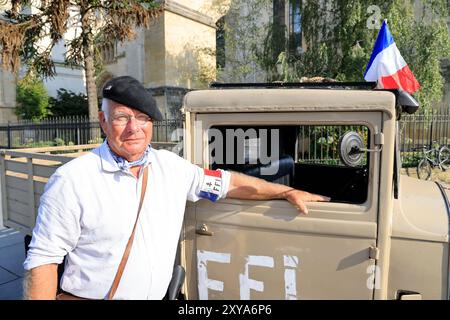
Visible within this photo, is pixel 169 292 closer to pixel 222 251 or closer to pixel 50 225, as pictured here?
pixel 222 251

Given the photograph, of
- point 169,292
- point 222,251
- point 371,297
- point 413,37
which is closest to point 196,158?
point 222,251

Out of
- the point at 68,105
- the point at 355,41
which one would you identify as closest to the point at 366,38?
the point at 355,41

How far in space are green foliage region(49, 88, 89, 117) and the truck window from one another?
2179 centimetres

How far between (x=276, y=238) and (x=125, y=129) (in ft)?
3.06

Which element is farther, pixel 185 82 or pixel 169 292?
pixel 185 82

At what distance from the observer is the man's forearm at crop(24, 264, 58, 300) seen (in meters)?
1.47

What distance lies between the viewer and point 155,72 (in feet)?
57.6

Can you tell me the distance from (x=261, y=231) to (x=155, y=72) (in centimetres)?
1676

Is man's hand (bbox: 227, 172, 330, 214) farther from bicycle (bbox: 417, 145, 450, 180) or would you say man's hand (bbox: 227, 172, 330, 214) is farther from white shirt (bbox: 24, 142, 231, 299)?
bicycle (bbox: 417, 145, 450, 180)

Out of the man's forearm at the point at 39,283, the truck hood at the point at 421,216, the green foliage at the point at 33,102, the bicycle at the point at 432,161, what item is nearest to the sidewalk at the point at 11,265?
the man's forearm at the point at 39,283

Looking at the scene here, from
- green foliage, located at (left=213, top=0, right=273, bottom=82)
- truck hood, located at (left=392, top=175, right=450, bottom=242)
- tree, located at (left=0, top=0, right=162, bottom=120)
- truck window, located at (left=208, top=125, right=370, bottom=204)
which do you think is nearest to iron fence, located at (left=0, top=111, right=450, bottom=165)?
tree, located at (left=0, top=0, right=162, bottom=120)

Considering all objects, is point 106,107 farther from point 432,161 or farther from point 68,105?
point 68,105

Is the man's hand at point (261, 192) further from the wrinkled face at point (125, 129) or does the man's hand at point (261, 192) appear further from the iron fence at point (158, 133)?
the iron fence at point (158, 133)

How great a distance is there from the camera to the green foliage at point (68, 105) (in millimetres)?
22891
